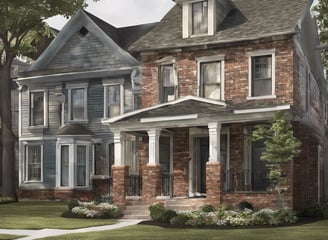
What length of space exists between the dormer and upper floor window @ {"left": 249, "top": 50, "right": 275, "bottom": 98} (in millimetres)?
2606

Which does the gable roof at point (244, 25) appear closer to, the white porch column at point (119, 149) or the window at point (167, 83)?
the window at point (167, 83)

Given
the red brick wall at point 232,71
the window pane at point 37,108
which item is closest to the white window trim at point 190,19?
the red brick wall at point 232,71

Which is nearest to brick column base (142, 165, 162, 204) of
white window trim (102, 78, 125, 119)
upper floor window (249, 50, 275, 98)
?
upper floor window (249, 50, 275, 98)

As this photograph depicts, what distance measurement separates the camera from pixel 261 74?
86.6 feet

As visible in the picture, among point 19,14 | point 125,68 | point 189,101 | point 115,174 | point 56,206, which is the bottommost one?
point 56,206

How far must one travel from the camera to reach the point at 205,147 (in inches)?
1099

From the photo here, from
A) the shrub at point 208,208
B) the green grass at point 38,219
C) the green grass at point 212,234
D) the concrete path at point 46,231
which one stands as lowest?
the green grass at point 38,219

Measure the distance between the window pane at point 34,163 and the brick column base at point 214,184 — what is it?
15552 mm

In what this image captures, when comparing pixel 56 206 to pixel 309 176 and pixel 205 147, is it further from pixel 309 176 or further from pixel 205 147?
pixel 309 176

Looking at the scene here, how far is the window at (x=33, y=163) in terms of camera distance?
37.0 meters

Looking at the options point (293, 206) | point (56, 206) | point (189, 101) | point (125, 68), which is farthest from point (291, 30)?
point (56, 206)

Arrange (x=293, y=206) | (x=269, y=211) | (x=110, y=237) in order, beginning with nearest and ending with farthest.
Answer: (x=110, y=237), (x=269, y=211), (x=293, y=206)

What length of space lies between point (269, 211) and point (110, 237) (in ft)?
23.0

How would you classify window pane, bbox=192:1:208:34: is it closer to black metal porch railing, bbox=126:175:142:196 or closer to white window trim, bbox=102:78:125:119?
black metal porch railing, bbox=126:175:142:196
